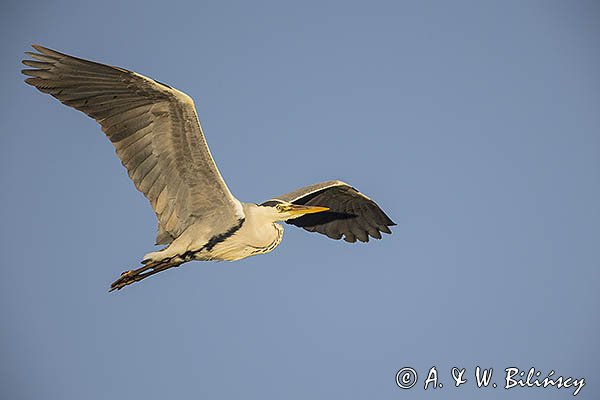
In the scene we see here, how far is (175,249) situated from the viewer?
9.20 m

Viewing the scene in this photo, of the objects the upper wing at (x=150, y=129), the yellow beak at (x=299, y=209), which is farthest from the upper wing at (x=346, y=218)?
the upper wing at (x=150, y=129)

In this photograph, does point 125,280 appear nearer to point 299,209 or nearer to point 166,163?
point 166,163

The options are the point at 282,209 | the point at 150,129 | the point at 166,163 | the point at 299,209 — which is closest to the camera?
the point at 150,129

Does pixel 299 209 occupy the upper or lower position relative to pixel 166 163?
upper

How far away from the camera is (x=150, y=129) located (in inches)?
340

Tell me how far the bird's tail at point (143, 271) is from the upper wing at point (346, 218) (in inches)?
110

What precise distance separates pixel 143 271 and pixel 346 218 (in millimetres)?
3731

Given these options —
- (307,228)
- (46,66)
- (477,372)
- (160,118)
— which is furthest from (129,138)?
(477,372)

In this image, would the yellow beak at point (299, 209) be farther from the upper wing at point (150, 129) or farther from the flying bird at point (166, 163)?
the upper wing at point (150, 129)

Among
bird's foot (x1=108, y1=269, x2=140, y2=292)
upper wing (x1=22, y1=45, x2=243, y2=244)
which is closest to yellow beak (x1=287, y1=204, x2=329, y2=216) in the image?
upper wing (x1=22, y1=45, x2=243, y2=244)

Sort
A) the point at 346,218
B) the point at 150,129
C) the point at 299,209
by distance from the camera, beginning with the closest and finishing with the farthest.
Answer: the point at 150,129 < the point at 299,209 < the point at 346,218

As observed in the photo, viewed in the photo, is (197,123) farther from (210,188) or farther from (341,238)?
(341,238)

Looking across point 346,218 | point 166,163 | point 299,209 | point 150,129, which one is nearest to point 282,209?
point 299,209

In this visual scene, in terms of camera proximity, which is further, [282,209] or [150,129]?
[282,209]
